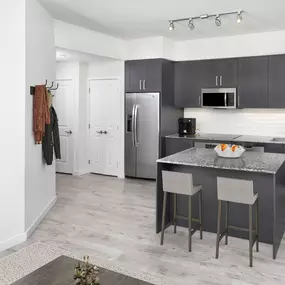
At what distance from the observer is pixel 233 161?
3826 mm

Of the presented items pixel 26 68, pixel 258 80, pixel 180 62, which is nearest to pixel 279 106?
pixel 258 80

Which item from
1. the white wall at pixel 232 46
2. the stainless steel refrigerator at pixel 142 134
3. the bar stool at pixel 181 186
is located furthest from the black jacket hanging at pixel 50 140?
the white wall at pixel 232 46

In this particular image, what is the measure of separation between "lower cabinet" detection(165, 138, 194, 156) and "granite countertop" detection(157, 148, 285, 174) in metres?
2.02

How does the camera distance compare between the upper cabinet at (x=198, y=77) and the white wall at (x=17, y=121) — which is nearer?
the white wall at (x=17, y=121)

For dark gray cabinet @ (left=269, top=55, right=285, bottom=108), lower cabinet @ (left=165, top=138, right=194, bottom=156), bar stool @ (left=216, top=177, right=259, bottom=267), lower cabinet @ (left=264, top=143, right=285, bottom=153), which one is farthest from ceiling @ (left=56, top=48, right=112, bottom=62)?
bar stool @ (left=216, top=177, right=259, bottom=267)

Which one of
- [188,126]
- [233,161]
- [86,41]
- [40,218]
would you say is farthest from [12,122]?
→ [188,126]

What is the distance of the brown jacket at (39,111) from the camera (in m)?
4.09

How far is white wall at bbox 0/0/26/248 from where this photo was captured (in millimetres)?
3602

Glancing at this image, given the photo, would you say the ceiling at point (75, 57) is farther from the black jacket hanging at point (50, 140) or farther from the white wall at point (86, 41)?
the black jacket hanging at point (50, 140)

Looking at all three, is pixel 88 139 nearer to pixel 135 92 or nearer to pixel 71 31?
pixel 135 92

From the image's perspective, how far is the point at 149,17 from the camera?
5102 millimetres

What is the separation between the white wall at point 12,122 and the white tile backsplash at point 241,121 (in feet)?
13.4

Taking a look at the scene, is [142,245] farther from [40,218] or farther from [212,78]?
[212,78]

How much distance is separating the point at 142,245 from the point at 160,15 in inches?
127
